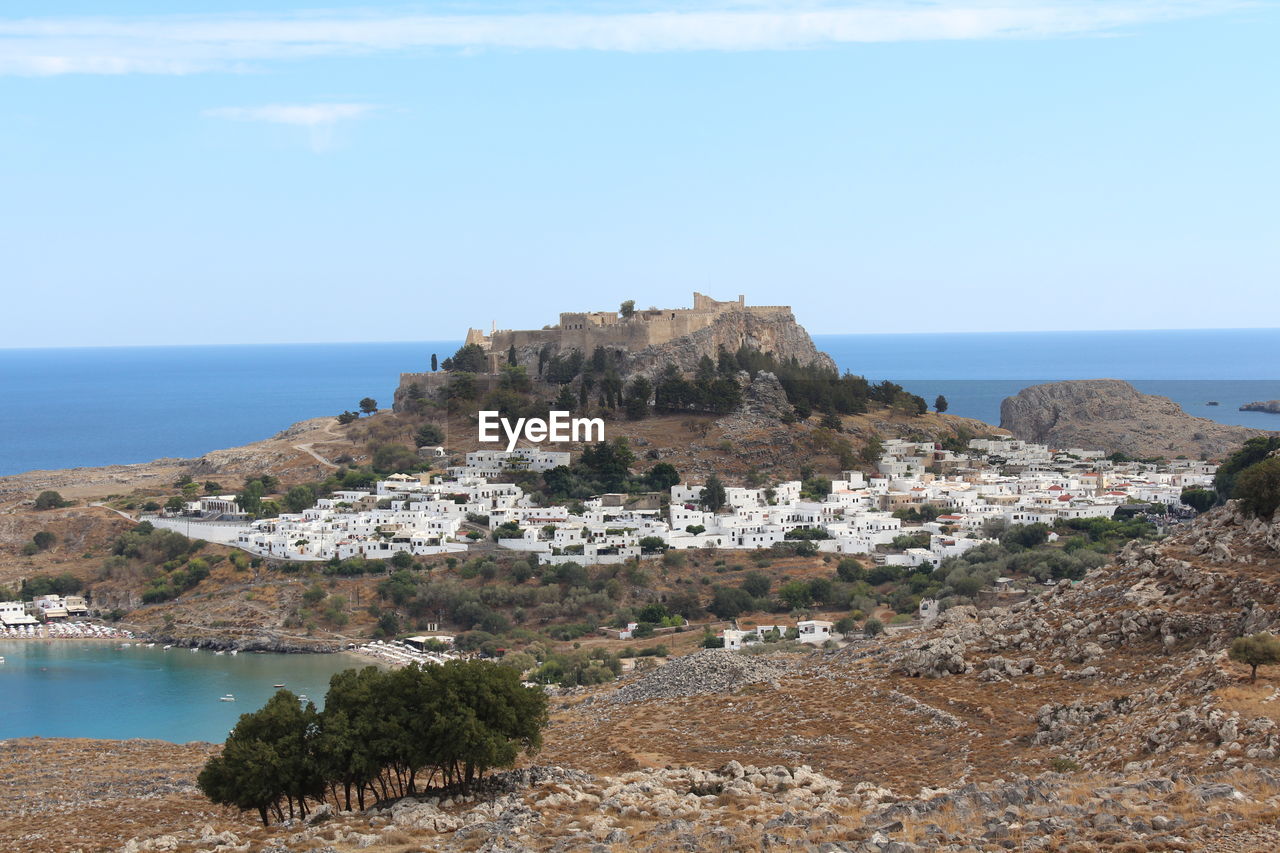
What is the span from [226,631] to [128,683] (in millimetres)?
4640

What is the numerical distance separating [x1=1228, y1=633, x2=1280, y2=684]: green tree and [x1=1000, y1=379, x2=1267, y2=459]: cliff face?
52.9m

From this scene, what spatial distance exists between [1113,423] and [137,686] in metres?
53.8

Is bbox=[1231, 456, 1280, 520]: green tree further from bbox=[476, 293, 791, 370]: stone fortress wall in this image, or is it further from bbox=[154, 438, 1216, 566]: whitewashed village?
bbox=[476, 293, 791, 370]: stone fortress wall

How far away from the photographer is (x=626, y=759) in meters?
17.5

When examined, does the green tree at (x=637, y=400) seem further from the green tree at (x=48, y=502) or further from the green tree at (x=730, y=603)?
the green tree at (x=48, y=502)

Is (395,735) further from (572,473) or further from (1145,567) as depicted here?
(572,473)

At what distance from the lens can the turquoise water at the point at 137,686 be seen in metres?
30.8

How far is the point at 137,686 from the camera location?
114ft

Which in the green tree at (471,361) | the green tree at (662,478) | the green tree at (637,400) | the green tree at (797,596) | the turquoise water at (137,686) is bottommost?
the turquoise water at (137,686)

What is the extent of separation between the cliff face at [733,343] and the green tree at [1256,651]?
4191cm

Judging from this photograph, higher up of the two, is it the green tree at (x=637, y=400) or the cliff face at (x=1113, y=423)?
the green tree at (x=637, y=400)

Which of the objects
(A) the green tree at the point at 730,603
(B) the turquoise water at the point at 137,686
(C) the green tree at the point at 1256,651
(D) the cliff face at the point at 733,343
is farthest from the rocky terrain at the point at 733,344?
(C) the green tree at the point at 1256,651

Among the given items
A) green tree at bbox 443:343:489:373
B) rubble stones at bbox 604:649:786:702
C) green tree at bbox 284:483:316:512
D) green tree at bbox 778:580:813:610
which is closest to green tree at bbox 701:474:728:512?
green tree at bbox 778:580:813:610

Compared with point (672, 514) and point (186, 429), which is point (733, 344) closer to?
point (672, 514)
